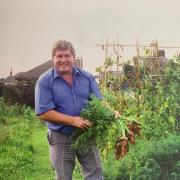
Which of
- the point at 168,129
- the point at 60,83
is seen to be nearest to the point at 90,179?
the point at 60,83

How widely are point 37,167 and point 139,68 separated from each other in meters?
2.22

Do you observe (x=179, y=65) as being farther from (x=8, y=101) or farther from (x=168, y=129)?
(x=8, y=101)

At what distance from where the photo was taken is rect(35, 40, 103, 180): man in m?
4.57

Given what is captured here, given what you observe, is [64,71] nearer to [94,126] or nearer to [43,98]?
[43,98]

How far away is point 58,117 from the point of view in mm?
4539

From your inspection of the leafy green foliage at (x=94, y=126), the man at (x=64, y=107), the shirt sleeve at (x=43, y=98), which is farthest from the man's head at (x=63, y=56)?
the leafy green foliage at (x=94, y=126)

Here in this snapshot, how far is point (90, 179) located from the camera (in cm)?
472

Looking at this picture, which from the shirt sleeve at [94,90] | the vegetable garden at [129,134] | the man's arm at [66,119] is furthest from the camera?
the shirt sleeve at [94,90]

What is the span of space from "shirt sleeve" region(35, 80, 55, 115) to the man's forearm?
0.04m

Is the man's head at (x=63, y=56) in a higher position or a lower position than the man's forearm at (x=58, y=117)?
higher

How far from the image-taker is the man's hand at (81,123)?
14.9 ft

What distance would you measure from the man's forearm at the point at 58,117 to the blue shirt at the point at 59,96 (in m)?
0.04

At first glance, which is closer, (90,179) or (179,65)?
(90,179)

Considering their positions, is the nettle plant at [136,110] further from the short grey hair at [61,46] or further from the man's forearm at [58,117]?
the short grey hair at [61,46]
